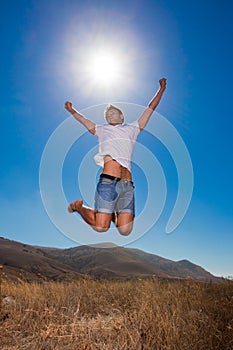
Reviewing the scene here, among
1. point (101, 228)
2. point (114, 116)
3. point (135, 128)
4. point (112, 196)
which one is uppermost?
point (114, 116)

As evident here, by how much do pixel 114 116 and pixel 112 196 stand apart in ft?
4.50

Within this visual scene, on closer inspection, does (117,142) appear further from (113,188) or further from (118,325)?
(118,325)

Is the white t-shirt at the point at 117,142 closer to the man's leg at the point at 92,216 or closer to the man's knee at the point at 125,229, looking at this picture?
the man's leg at the point at 92,216

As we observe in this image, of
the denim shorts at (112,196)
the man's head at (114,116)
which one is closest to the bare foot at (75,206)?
the denim shorts at (112,196)

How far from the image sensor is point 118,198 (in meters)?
4.96

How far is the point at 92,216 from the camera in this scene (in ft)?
16.2

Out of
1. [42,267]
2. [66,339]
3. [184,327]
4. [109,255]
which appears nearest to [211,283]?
[184,327]

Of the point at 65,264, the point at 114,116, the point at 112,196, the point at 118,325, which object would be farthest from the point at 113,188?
the point at 65,264

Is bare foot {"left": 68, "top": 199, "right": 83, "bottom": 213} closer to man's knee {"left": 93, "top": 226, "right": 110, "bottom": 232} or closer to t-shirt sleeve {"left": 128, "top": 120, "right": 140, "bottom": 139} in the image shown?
man's knee {"left": 93, "top": 226, "right": 110, "bottom": 232}

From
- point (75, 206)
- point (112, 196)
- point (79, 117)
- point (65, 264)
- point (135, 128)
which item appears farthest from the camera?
point (65, 264)

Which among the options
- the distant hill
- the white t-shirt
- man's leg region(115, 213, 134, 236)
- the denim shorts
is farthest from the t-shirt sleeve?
the distant hill

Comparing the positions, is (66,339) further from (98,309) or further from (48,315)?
(98,309)

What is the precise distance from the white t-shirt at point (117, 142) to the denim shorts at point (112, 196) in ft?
0.97

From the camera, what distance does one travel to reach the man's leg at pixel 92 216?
481 centimetres
